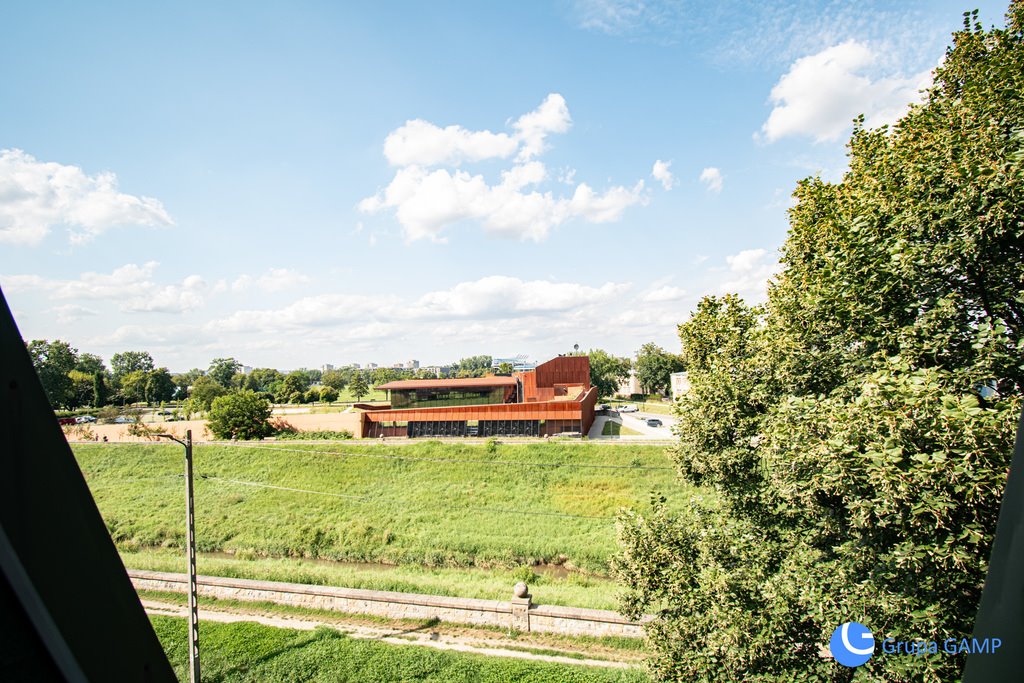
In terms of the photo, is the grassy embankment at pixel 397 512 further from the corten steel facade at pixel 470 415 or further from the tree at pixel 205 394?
the tree at pixel 205 394

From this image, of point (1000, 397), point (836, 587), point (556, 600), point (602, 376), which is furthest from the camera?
point (602, 376)

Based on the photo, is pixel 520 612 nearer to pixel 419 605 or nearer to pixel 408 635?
pixel 419 605

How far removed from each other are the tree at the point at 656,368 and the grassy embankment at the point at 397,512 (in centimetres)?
4441

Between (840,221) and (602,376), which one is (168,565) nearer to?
(840,221)

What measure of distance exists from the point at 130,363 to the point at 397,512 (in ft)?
147

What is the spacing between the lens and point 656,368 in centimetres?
7131

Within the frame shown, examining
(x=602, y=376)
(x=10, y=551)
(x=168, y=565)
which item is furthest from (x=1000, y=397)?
(x=602, y=376)

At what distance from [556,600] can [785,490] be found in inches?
391

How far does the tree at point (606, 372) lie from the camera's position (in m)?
73.8

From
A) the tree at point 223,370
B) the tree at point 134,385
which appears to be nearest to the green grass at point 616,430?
the tree at point 134,385

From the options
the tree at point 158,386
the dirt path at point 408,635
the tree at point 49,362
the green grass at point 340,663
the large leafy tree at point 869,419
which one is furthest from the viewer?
the tree at point 158,386

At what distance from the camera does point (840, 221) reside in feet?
23.9

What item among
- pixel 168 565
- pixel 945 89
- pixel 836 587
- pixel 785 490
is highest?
pixel 945 89

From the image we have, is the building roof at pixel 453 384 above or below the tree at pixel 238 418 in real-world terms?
above
